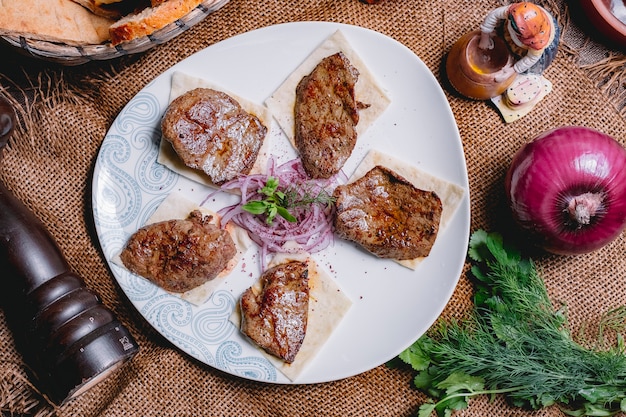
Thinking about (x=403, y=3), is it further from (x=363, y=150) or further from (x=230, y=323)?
(x=230, y=323)

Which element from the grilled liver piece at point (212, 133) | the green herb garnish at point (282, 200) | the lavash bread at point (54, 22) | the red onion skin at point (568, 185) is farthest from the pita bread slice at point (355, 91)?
the lavash bread at point (54, 22)

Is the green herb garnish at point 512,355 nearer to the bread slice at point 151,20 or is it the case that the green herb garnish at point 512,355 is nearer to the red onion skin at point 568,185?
the red onion skin at point 568,185

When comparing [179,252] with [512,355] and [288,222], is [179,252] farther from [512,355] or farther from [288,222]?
[512,355]

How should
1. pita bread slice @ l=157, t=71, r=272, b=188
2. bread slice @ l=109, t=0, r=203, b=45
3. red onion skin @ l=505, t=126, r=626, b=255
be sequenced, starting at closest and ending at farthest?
bread slice @ l=109, t=0, r=203, b=45 < red onion skin @ l=505, t=126, r=626, b=255 < pita bread slice @ l=157, t=71, r=272, b=188

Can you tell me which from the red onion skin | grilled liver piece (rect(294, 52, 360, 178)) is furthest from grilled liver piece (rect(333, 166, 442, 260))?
the red onion skin

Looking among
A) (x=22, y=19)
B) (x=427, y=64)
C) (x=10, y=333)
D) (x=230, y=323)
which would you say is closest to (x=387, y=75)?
(x=427, y=64)

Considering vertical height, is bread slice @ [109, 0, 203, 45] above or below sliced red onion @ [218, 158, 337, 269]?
above

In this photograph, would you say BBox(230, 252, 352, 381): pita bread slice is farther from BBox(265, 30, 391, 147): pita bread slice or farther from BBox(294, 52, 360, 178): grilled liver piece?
BBox(265, 30, 391, 147): pita bread slice

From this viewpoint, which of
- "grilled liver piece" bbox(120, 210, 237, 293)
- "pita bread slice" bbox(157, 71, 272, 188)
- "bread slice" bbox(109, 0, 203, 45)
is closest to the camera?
"bread slice" bbox(109, 0, 203, 45)
